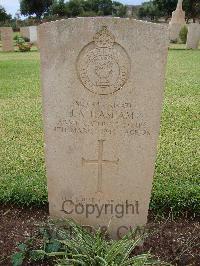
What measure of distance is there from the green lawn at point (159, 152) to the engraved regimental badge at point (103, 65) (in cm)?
143

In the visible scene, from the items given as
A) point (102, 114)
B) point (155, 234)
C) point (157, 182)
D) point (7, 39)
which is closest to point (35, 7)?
point (7, 39)

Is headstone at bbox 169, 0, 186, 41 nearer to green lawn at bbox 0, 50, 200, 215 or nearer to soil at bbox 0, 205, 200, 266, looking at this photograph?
green lawn at bbox 0, 50, 200, 215

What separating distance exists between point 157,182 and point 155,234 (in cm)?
81

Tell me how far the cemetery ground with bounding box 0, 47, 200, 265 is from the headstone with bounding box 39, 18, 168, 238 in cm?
37

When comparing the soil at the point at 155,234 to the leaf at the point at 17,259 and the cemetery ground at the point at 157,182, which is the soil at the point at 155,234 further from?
the leaf at the point at 17,259

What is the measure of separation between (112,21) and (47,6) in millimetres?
59544

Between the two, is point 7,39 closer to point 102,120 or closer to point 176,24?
point 176,24

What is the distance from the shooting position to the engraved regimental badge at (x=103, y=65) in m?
2.72

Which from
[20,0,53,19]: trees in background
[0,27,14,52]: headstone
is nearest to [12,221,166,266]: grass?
[0,27,14,52]: headstone

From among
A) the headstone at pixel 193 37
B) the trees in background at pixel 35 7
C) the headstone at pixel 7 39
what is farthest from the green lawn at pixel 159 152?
the trees in background at pixel 35 7

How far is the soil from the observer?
3.21m

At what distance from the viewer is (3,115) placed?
7.11m

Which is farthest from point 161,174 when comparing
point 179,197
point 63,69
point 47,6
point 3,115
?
point 47,6

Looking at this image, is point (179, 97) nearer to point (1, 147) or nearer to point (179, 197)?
point (1, 147)
